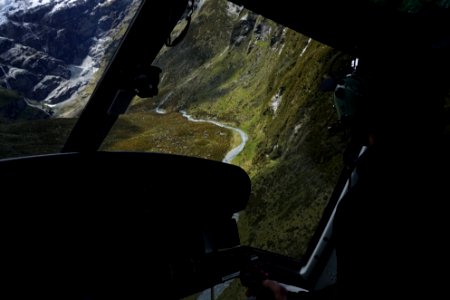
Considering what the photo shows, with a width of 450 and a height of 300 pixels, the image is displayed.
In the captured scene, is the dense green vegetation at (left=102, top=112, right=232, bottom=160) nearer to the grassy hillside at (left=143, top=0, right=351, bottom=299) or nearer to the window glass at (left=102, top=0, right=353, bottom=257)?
the window glass at (left=102, top=0, right=353, bottom=257)

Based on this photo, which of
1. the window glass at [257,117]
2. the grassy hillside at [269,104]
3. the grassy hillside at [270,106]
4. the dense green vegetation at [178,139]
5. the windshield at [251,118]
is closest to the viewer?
the windshield at [251,118]

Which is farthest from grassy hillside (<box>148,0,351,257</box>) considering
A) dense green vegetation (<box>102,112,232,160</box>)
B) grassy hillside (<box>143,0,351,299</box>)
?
dense green vegetation (<box>102,112,232,160</box>)

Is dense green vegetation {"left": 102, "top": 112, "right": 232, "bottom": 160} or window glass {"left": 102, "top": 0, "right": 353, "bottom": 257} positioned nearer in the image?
window glass {"left": 102, "top": 0, "right": 353, "bottom": 257}

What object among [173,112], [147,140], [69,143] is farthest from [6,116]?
[69,143]

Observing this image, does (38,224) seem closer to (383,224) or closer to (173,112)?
(383,224)

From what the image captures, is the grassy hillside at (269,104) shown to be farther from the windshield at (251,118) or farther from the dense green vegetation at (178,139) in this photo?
the dense green vegetation at (178,139)

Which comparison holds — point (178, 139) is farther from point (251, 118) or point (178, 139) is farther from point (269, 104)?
point (269, 104)

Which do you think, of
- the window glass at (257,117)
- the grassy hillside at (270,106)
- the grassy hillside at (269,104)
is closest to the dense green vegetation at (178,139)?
the window glass at (257,117)

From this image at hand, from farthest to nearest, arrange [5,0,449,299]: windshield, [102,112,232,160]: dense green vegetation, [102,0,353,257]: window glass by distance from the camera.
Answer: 1. [102,112,232,160]: dense green vegetation
2. [102,0,353,257]: window glass
3. [5,0,449,299]: windshield

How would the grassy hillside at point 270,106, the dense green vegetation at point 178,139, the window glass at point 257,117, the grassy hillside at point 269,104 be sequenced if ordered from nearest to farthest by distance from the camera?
the grassy hillside at point 270,106
the grassy hillside at point 269,104
the window glass at point 257,117
the dense green vegetation at point 178,139

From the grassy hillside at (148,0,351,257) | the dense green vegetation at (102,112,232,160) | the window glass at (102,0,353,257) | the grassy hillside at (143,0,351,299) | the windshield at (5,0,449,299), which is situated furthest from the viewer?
the dense green vegetation at (102,112,232,160)

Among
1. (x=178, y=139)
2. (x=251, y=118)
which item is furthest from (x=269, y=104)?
(x=178, y=139)
